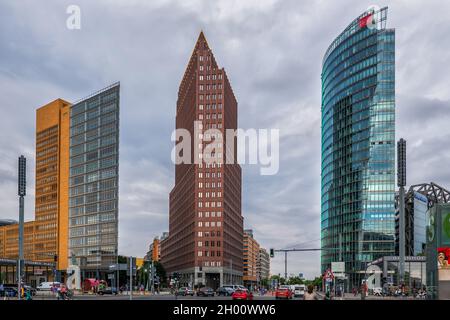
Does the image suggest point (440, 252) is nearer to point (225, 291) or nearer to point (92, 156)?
point (225, 291)

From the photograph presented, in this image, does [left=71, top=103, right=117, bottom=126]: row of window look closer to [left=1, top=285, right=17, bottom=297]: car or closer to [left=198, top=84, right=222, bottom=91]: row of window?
[left=198, top=84, right=222, bottom=91]: row of window

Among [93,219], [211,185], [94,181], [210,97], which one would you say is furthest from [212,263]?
[210,97]

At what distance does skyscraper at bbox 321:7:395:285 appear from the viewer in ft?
486

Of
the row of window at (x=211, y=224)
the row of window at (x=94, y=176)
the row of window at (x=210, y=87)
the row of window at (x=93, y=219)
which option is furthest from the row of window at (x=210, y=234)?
the row of window at (x=210, y=87)

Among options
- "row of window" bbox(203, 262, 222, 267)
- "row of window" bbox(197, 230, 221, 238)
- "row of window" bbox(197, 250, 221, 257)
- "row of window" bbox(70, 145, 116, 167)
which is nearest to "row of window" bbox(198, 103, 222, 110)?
"row of window" bbox(70, 145, 116, 167)

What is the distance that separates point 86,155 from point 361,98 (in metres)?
88.6

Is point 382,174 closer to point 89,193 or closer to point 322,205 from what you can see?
point 322,205

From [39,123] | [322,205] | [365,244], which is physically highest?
[39,123]

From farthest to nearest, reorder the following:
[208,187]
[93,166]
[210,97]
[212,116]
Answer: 1. [93,166]
2. [210,97]
3. [212,116]
4. [208,187]

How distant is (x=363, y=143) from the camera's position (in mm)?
153500

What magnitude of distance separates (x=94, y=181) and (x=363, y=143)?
277 feet

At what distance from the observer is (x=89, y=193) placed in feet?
569

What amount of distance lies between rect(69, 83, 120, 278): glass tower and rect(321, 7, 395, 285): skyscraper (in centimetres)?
6930
